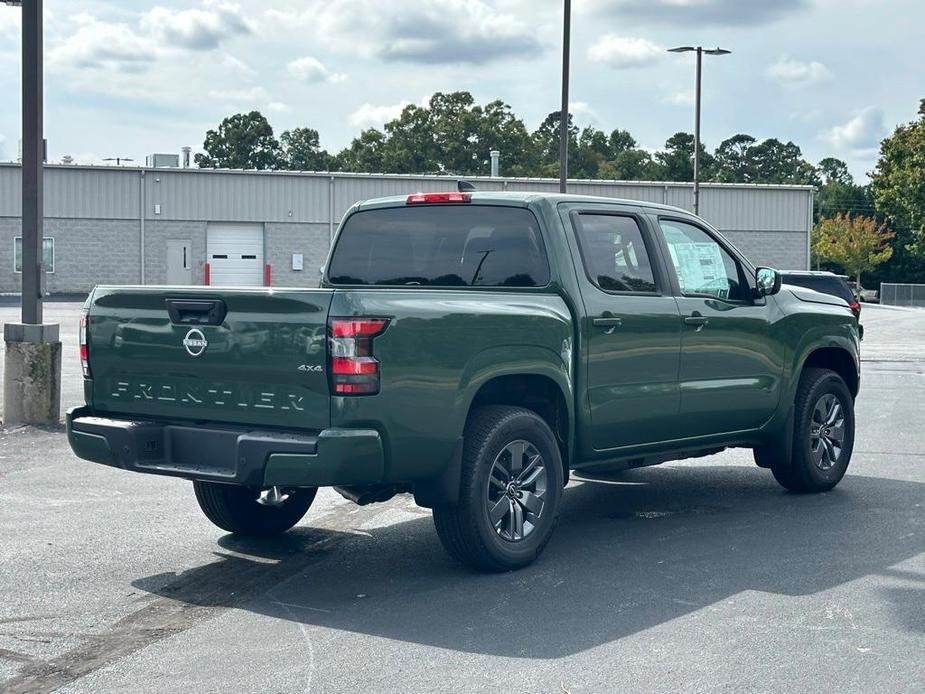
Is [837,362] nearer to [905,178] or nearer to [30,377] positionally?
[30,377]

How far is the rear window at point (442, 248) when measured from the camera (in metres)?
7.19

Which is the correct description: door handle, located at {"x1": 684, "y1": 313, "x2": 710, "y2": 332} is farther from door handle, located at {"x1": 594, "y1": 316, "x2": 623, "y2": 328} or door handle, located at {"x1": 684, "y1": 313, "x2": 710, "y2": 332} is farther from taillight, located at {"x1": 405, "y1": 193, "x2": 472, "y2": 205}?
taillight, located at {"x1": 405, "y1": 193, "x2": 472, "y2": 205}

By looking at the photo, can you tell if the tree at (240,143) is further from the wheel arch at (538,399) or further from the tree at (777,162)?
the wheel arch at (538,399)

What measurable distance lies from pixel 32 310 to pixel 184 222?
39.7 metres

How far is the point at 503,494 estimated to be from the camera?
6.61m

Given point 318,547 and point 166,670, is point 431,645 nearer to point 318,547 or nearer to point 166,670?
point 166,670

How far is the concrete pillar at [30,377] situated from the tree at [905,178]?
56.7 m

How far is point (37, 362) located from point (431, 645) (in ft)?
24.9

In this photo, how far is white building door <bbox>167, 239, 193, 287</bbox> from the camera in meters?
50.7

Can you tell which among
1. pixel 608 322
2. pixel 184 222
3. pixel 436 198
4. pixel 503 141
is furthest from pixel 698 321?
pixel 503 141

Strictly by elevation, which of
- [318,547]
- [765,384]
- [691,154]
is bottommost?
[318,547]

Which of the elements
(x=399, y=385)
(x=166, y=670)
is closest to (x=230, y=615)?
(x=166, y=670)

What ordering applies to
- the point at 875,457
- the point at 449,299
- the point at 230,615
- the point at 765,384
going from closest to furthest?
the point at 230,615, the point at 449,299, the point at 765,384, the point at 875,457

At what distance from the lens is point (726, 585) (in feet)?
20.8
